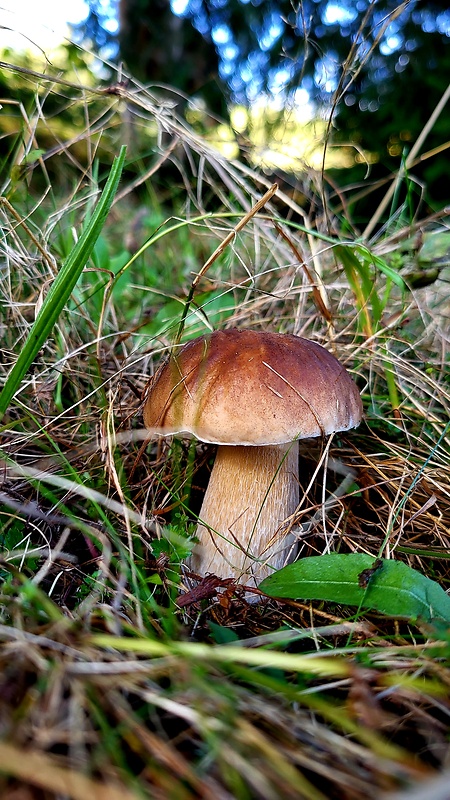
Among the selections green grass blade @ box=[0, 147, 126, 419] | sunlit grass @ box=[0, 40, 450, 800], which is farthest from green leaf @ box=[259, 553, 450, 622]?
green grass blade @ box=[0, 147, 126, 419]

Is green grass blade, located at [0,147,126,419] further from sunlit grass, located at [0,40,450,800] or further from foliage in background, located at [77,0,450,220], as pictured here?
foliage in background, located at [77,0,450,220]

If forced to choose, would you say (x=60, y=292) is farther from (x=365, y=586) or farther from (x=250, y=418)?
(x=365, y=586)

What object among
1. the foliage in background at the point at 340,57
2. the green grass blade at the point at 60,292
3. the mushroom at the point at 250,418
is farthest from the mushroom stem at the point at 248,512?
the foliage in background at the point at 340,57

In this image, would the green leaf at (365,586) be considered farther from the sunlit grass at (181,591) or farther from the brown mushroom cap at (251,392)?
the brown mushroom cap at (251,392)

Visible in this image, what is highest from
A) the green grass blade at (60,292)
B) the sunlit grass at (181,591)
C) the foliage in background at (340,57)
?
the foliage in background at (340,57)

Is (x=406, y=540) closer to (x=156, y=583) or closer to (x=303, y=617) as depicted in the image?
(x=303, y=617)

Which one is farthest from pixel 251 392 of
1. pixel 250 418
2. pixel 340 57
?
pixel 340 57
